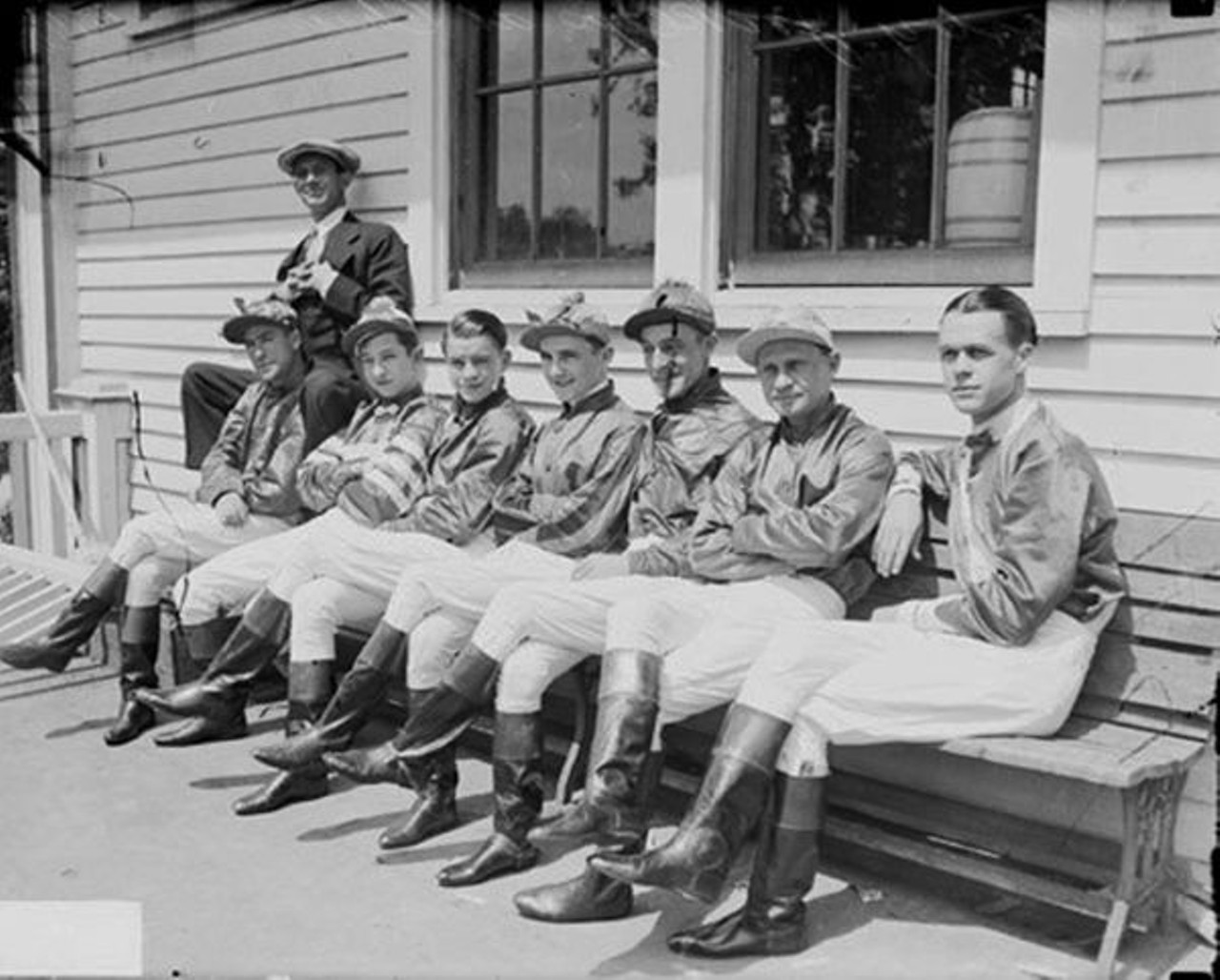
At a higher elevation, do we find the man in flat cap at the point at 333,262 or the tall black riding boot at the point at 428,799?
the man in flat cap at the point at 333,262

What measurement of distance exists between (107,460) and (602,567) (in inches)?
158

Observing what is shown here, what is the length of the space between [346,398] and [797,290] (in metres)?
1.77

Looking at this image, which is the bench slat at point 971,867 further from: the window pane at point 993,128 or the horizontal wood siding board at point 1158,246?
the window pane at point 993,128

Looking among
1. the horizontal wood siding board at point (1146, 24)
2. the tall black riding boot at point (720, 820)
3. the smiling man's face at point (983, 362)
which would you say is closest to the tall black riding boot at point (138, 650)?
the tall black riding boot at point (720, 820)

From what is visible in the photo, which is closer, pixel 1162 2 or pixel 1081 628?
pixel 1081 628

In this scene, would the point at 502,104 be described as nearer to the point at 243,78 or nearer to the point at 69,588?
the point at 243,78

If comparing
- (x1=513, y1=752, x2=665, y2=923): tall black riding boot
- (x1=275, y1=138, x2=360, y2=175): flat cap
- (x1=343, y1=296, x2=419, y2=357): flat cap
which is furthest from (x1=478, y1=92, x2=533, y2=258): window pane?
(x1=513, y1=752, x2=665, y2=923): tall black riding boot

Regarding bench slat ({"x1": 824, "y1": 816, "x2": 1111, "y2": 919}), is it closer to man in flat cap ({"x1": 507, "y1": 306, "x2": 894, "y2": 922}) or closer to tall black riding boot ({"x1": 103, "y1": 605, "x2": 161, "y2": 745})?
man in flat cap ({"x1": 507, "y1": 306, "x2": 894, "y2": 922})

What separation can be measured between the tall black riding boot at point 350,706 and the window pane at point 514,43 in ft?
7.84

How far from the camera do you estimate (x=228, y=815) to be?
3805mm

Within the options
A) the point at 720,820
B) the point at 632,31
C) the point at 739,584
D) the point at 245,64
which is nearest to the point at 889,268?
the point at 739,584

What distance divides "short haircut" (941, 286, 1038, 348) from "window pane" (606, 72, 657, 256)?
1729 mm

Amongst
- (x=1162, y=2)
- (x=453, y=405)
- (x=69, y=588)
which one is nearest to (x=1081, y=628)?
(x=1162, y=2)

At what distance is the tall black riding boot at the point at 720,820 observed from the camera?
2.77m
